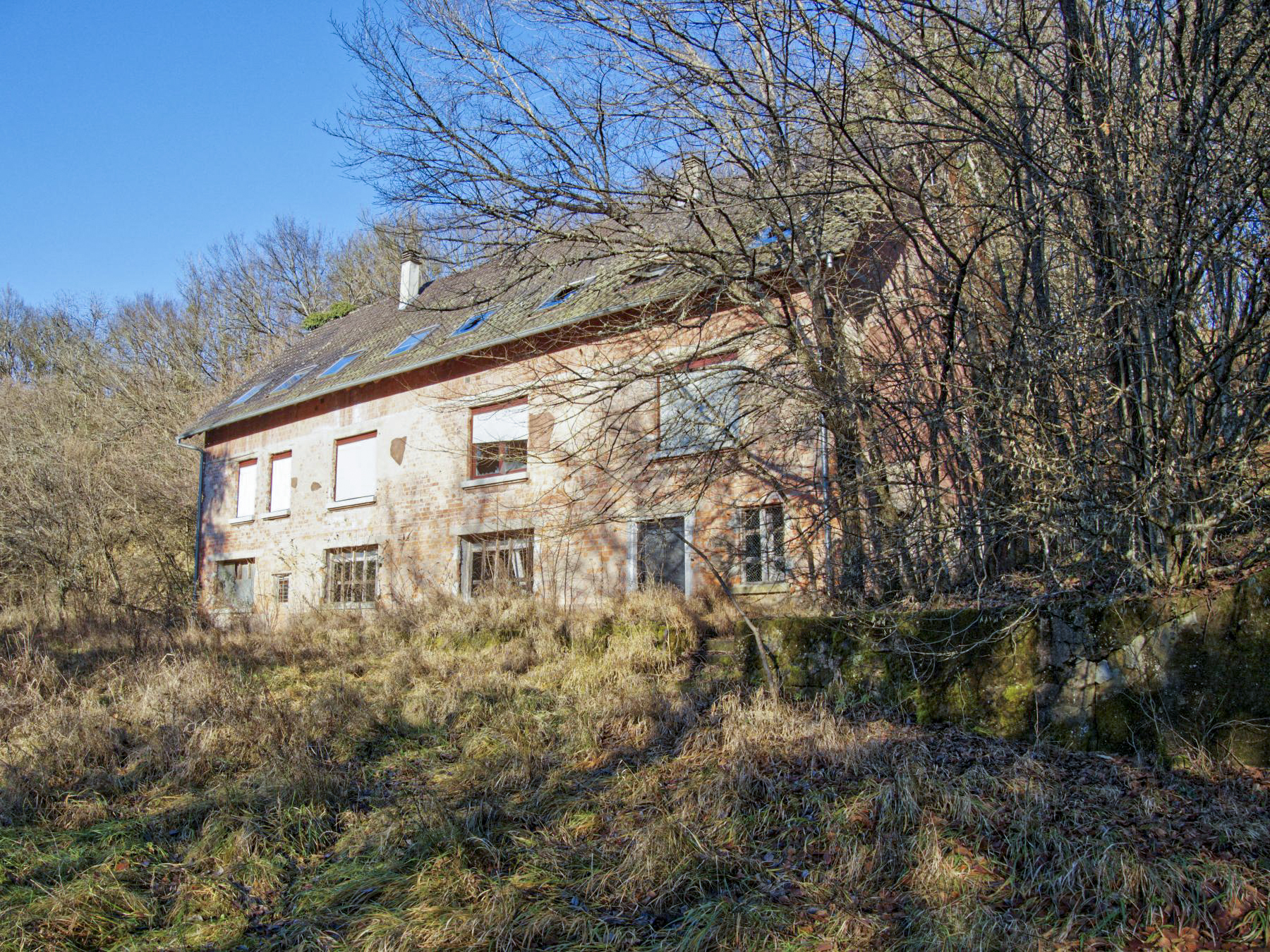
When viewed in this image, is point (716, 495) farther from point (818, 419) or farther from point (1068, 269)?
point (1068, 269)

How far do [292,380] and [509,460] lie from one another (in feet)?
29.3

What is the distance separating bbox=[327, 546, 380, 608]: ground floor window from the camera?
15.7 m

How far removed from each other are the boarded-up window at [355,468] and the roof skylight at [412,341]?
5.89 feet

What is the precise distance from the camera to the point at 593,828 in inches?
204

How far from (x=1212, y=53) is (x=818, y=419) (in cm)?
400

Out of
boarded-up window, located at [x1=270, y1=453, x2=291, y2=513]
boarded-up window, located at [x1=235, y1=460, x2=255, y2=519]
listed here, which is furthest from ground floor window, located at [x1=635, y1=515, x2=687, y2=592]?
boarded-up window, located at [x1=235, y1=460, x2=255, y2=519]

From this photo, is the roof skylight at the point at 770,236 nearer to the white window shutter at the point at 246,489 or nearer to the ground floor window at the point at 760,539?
the ground floor window at the point at 760,539

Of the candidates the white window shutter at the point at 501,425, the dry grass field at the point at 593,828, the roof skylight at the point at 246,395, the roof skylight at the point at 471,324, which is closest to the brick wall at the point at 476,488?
the white window shutter at the point at 501,425

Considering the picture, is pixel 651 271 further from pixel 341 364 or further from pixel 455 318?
pixel 341 364

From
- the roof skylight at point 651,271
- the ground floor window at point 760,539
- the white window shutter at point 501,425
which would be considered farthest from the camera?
the white window shutter at point 501,425

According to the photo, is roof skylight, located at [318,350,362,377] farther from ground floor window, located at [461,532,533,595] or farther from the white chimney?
ground floor window, located at [461,532,533,595]

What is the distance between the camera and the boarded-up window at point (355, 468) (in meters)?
16.5

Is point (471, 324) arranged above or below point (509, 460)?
above

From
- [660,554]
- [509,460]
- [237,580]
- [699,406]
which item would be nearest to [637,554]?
[660,554]
